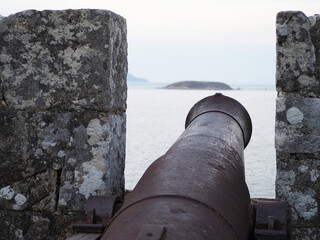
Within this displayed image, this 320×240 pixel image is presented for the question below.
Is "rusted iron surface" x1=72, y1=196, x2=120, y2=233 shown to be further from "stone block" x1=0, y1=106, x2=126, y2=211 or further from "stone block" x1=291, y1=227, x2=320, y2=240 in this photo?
"stone block" x1=291, y1=227, x2=320, y2=240

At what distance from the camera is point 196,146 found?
360 cm

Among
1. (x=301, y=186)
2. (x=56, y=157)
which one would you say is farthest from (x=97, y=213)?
(x=301, y=186)

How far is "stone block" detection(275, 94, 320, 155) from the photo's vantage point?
15.1 ft

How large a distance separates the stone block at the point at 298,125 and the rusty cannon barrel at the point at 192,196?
24.8 inches

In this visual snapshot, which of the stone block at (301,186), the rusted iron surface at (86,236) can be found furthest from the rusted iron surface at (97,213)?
the stone block at (301,186)

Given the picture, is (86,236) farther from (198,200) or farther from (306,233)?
(306,233)

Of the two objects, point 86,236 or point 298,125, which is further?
point 298,125

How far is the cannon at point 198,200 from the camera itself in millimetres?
2656

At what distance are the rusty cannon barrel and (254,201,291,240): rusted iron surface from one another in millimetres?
139

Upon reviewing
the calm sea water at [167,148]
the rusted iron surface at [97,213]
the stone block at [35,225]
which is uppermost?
the rusted iron surface at [97,213]

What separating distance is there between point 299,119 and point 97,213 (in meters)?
1.66

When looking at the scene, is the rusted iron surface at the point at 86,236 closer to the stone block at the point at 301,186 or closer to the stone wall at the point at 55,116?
the stone wall at the point at 55,116

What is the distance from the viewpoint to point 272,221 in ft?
11.7

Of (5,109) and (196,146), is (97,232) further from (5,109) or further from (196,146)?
(5,109)
